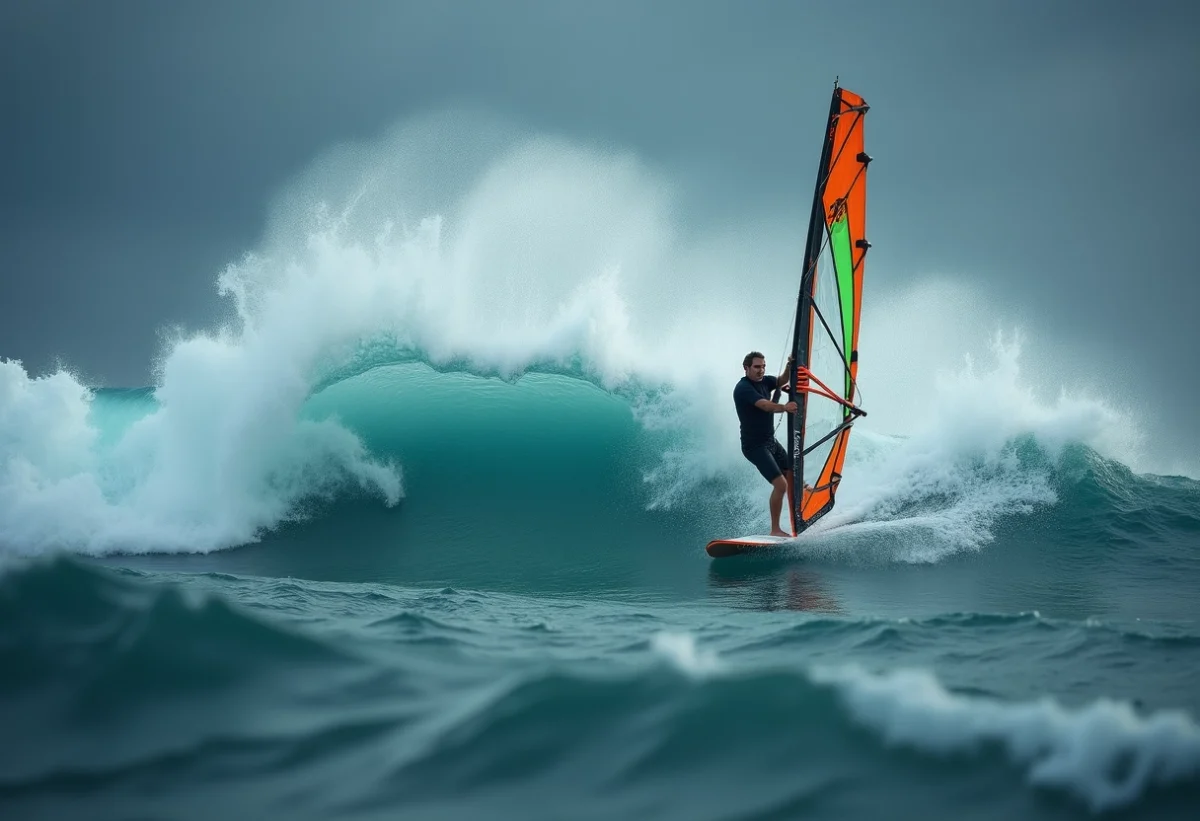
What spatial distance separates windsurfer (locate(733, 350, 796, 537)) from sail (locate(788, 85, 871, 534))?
136 mm

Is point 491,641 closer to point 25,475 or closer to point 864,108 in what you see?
point 864,108

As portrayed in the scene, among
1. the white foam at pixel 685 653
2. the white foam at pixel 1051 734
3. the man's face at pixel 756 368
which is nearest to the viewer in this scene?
the white foam at pixel 1051 734

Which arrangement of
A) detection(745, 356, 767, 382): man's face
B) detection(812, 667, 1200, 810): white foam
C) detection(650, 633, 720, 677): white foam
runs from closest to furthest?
1. detection(812, 667, 1200, 810): white foam
2. detection(650, 633, 720, 677): white foam
3. detection(745, 356, 767, 382): man's face

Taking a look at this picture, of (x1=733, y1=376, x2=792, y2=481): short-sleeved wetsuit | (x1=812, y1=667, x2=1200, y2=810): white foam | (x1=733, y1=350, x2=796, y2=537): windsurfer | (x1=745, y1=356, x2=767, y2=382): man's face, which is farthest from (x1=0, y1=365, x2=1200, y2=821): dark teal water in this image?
(x1=745, y1=356, x2=767, y2=382): man's face

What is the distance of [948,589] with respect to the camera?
5992 mm

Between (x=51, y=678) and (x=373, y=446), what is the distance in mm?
8132

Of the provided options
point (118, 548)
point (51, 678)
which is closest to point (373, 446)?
point (118, 548)

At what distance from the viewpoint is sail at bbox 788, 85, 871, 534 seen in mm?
7223

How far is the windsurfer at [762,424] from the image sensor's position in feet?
23.3

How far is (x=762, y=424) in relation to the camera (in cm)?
726

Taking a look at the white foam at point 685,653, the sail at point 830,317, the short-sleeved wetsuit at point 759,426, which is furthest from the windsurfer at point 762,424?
the white foam at point 685,653

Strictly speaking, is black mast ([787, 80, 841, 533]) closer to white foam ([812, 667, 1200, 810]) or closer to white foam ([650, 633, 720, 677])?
white foam ([650, 633, 720, 677])

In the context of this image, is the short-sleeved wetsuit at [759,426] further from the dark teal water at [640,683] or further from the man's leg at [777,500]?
the dark teal water at [640,683]

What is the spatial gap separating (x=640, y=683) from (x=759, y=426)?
4.90m
